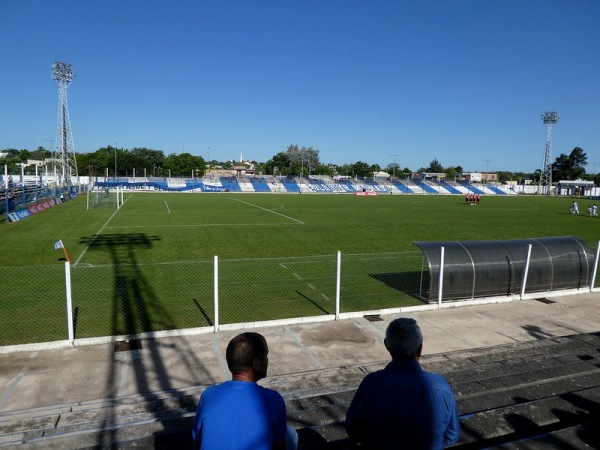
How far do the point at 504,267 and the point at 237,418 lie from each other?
10106 mm

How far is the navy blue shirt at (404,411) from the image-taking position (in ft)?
8.63

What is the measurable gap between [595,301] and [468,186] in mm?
92998

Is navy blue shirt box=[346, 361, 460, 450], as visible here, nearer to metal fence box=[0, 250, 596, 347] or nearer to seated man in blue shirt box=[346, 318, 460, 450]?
seated man in blue shirt box=[346, 318, 460, 450]

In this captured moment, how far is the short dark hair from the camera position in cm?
252

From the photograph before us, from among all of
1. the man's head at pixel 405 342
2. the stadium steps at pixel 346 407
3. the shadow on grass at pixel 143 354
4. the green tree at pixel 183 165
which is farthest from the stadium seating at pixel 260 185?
the man's head at pixel 405 342

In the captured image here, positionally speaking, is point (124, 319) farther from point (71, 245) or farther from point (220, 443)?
point (71, 245)

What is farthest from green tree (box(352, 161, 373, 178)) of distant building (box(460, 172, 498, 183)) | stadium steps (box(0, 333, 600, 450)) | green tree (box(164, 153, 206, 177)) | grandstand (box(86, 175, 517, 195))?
stadium steps (box(0, 333, 600, 450))

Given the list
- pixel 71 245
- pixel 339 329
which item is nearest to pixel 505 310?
pixel 339 329

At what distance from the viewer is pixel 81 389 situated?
5.99 metres

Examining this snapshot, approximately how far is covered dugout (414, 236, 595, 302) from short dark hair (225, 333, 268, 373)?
8.24m

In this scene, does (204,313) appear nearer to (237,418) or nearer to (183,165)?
(237,418)

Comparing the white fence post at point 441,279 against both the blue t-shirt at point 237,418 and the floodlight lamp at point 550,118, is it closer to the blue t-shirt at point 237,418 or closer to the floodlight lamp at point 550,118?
the blue t-shirt at point 237,418

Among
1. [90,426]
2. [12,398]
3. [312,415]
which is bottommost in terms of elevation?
[12,398]

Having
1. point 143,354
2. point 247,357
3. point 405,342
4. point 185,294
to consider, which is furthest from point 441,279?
point 247,357
